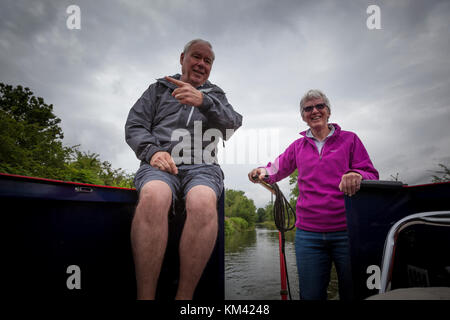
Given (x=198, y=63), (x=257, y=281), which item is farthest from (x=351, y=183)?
(x=257, y=281)

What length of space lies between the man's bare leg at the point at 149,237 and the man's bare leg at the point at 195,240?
0.11 metres

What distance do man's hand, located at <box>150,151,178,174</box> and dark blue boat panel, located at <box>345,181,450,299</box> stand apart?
112cm

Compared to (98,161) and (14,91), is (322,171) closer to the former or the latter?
(98,161)

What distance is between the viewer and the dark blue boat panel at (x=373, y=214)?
4.34 feet

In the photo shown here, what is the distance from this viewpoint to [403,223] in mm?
941

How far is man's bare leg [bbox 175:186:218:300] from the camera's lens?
1033mm

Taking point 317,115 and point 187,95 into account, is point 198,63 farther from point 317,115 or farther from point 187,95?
point 317,115

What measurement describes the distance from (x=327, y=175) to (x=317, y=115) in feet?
1.86

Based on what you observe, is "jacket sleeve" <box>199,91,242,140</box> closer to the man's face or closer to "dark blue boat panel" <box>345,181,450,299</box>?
the man's face

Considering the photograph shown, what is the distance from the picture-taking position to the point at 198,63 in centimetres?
155

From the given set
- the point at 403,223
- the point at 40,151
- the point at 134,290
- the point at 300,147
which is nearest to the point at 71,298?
the point at 134,290

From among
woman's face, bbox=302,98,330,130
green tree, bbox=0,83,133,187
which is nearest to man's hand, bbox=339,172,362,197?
woman's face, bbox=302,98,330,130

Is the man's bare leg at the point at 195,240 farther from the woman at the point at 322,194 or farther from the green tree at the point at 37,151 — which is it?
the green tree at the point at 37,151
